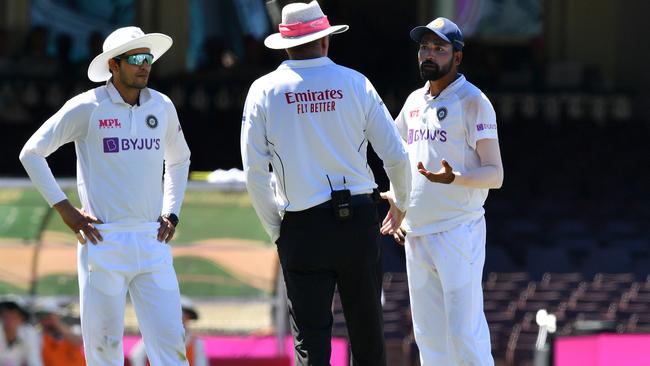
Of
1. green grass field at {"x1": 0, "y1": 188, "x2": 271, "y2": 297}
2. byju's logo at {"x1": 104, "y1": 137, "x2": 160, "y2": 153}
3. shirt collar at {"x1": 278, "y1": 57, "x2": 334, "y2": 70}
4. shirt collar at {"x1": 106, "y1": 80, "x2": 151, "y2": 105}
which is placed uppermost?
shirt collar at {"x1": 278, "y1": 57, "x2": 334, "y2": 70}

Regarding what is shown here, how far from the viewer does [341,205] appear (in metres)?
5.58

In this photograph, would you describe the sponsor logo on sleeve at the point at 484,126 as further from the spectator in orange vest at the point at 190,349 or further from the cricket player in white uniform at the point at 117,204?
the spectator in orange vest at the point at 190,349

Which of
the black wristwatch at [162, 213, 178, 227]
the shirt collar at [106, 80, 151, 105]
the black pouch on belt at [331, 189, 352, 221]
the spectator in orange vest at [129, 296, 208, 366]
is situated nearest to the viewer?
the black pouch on belt at [331, 189, 352, 221]

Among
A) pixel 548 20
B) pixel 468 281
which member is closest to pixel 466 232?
pixel 468 281

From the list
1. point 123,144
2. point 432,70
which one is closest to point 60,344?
point 123,144

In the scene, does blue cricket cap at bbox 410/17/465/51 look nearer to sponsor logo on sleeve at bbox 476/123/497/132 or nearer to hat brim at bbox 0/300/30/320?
sponsor logo on sleeve at bbox 476/123/497/132

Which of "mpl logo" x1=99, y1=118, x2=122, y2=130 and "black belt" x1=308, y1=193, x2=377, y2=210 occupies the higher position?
"mpl logo" x1=99, y1=118, x2=122, y2=130

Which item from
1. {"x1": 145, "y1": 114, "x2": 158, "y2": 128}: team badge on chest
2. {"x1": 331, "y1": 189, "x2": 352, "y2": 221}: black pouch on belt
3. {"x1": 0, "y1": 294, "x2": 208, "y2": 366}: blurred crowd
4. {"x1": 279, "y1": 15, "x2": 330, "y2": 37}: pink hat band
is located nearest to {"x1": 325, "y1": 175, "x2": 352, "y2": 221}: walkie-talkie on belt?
{"x1": 331, "y1": 189, "x2": 352, "y2": 221}: black pouch on belt

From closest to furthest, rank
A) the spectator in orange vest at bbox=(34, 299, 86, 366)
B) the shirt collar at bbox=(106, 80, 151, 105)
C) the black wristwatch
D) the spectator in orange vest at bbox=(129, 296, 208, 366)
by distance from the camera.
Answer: the shirt collar at bbox=(106, 80, 151, 105), the black wristwatch, the spectator in orange vest at bbox=(129, 296, 208, 366), the spectator in orange vest at bbox=(34, 299, 86, 366)

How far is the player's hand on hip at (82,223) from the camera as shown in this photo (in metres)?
5.85

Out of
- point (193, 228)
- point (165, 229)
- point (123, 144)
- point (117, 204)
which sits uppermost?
point (123, 144)

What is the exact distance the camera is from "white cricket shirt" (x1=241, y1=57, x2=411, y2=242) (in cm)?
561

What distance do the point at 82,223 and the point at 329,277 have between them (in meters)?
0.99

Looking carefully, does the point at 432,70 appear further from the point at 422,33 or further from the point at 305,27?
the point at 305,27
